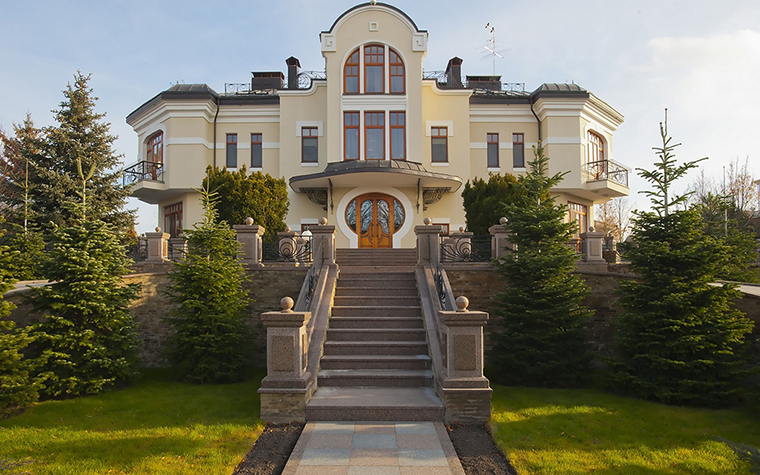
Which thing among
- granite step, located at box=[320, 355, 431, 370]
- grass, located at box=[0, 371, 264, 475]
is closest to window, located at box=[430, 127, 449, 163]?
granite step, located at box=[320, 355, 431, 370]

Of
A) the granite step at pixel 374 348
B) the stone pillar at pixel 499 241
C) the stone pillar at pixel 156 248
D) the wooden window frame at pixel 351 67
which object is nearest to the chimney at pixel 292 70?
the wooden window frame at pixel 351 67

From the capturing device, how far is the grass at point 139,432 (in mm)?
5828

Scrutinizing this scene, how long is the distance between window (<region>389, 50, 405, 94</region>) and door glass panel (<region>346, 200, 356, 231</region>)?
4.94 meters

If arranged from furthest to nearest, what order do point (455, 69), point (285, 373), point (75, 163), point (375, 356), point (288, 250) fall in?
1. point (455, 69)
2. point (75, 163)
3. point (288, 250)
4. point (375, 356)
5. point (285, 373)

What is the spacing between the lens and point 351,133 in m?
20.0

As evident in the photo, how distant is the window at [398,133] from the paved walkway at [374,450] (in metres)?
14.3

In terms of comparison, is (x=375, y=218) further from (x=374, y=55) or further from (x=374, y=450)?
(x=374, y=450)

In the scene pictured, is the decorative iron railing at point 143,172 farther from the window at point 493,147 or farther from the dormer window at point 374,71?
the window at point 493,147

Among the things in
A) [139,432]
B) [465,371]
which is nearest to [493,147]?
[465,371]

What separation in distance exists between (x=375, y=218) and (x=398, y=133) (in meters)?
3.56

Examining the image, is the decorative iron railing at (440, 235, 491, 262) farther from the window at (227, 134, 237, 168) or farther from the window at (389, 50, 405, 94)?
the window at (227, 134, 237, 168)

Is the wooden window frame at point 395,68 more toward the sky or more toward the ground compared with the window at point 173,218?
more toward the sky

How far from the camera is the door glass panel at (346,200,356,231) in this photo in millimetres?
19734

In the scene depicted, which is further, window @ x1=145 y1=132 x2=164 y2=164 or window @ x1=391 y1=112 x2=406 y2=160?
window @ x1=145 y1=132 x2=164 y2=164
